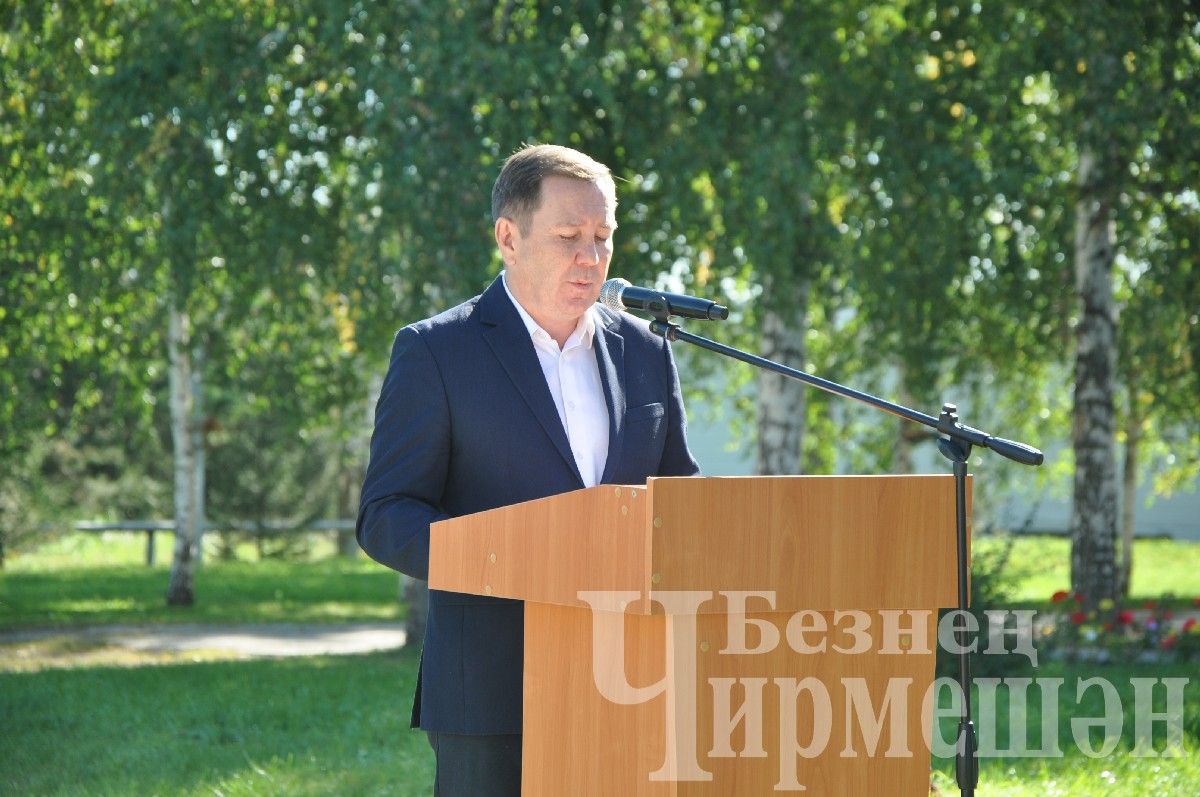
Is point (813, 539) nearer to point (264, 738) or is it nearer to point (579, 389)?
point (579, 389)

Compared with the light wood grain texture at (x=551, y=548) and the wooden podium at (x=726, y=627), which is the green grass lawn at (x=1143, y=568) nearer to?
the wooden podium at (x=726, y=627)

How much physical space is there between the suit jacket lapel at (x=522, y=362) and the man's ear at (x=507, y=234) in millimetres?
129

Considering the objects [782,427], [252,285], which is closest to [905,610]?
[782,427]

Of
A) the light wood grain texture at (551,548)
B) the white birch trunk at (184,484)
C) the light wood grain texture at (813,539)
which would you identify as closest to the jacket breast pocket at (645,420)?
the light wood grain texture at (551,548)

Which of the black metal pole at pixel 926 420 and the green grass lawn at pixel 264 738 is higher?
the black metal pole at pixel 926 420

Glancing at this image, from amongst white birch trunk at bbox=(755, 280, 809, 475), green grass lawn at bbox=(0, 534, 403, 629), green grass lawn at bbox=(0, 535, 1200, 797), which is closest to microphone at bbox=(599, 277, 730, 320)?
green grass lawn at bbox=(0, 535, 1200, 797)

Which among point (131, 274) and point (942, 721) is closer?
point (942, 721)

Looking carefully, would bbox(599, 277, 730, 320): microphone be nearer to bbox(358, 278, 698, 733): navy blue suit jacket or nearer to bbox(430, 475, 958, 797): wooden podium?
bbox(358, 278, 698, 733): navy blue suit jacket

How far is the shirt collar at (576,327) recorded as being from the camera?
3221 mm

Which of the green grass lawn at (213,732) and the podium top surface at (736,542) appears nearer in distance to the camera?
the podium top surface at (736,542)

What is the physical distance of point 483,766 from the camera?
296cm

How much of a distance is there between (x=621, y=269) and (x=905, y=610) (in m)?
8.47

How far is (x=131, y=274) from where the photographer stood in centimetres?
1369

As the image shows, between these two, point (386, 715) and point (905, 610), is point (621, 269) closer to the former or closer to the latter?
point (386, 715)
